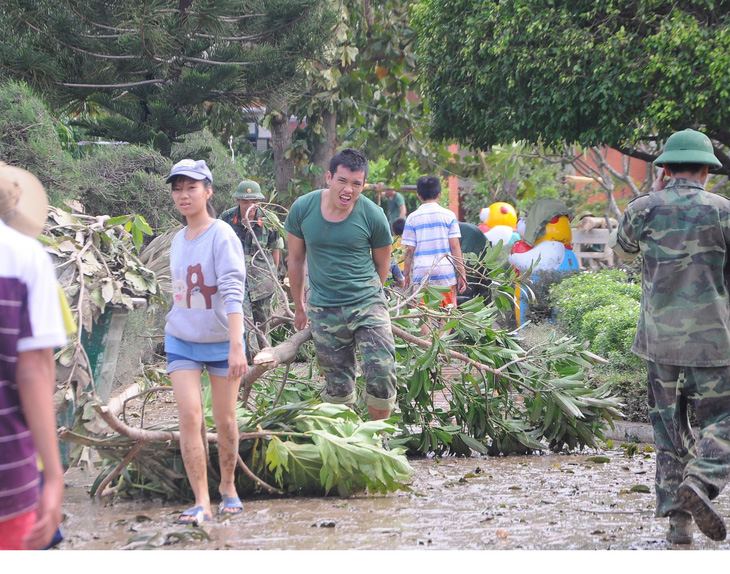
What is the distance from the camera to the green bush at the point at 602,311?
31.2 ft

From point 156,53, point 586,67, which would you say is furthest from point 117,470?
point 156,53

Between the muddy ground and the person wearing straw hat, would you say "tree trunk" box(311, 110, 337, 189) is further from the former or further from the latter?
the person wearing straw hat

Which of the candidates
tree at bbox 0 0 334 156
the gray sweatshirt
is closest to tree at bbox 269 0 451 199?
tree at bbox 0 0 334 156

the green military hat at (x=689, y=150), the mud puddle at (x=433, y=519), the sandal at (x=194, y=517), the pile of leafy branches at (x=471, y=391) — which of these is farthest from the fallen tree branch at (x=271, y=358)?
the green military hat at (x=689, y=150)

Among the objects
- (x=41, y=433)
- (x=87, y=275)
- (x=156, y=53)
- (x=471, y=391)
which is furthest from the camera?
(x=156, y=53)

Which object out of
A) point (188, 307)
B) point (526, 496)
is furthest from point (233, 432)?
point (526, 496)

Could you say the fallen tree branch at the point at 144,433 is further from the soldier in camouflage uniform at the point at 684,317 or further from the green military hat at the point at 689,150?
the green military hat at the point at 689,150

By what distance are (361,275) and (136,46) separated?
798 centimetres

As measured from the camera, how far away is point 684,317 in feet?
14.7

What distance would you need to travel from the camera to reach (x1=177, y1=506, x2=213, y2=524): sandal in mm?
4605

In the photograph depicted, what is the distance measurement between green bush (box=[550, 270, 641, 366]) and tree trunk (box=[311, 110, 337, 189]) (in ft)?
19.8

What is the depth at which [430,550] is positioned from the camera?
14.0 ft

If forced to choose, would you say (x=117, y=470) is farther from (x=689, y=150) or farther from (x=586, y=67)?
(x=586, y=67)

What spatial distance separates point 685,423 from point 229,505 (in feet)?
7.71
